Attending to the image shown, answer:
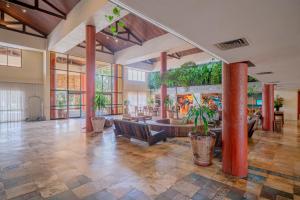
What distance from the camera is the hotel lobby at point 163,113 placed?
5.40 feet

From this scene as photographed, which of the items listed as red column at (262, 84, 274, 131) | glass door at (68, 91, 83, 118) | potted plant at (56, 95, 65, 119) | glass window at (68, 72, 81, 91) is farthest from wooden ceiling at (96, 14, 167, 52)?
red column at (262, 84, 274, 131)

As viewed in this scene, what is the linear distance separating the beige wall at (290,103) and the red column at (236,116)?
504 inches

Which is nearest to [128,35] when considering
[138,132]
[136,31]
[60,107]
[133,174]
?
[136,31]

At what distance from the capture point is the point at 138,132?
5.30m

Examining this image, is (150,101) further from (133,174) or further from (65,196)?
(65,196)

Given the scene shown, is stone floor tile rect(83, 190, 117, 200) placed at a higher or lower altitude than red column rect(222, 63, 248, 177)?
lower

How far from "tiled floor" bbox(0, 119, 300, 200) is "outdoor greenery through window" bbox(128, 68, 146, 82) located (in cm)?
1251

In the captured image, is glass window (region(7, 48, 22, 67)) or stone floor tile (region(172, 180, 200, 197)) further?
glass window (region(7, 48, 22, 67))

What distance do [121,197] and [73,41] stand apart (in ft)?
30.5

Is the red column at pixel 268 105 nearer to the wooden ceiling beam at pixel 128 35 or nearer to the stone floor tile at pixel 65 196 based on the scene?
the wooden ceiling beam at pixel 128 35

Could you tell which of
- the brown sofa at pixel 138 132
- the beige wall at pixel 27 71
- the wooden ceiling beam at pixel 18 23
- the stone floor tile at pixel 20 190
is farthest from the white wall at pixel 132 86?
the stone floor tile at pixel 20 190

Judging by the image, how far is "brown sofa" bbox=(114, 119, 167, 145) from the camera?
5059mm

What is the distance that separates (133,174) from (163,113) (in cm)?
756

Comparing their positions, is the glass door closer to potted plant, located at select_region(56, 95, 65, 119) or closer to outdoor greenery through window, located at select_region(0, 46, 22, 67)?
potted plant, located at select_region(56, 95, 65, 119)
